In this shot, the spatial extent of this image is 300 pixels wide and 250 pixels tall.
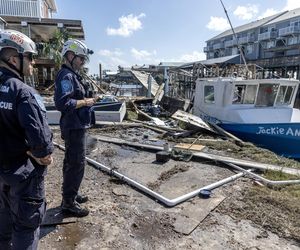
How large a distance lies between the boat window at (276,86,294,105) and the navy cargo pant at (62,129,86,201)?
308 inches

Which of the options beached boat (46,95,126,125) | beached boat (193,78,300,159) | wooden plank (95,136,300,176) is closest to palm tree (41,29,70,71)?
beached boat (46,95,126,125)

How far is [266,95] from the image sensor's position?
9719 mm

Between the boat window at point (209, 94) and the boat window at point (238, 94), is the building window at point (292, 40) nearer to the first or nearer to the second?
the boat window at point (209, 94)

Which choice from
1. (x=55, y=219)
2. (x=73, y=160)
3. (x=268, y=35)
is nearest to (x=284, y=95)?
(x=73, y=160)

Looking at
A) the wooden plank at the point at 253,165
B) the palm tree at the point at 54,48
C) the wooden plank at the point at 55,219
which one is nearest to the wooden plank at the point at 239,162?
the wooden plank at the point at 253,165

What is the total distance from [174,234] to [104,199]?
4.07ft

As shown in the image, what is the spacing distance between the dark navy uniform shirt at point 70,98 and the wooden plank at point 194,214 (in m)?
1.54

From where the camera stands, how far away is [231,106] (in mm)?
9875

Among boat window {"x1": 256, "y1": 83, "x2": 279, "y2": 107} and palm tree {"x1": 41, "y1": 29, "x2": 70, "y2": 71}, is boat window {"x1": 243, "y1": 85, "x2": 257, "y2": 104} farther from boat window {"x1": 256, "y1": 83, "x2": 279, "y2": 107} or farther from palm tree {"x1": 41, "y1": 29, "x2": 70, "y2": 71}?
palm tree {"x1": 41, "y1": 29, "x2": 70, "y2": 71}

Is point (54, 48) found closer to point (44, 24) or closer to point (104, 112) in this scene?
point (44, 24)

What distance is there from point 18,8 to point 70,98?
72.0ft

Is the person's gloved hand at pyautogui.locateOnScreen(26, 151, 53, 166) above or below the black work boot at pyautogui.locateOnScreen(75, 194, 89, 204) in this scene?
above

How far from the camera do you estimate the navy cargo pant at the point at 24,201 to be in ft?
7.53

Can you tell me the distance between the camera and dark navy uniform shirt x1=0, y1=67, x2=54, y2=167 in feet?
7.27
